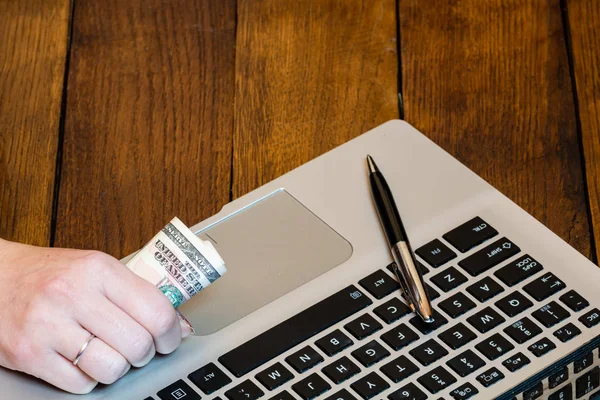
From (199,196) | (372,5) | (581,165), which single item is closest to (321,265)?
(199,196)

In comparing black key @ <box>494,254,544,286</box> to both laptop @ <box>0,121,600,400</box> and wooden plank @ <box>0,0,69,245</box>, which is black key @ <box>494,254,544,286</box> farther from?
wooden plank @ <box>0,0,69,245</box>

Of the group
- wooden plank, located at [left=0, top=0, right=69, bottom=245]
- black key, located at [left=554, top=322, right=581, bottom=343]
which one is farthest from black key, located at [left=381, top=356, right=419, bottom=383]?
wooden plank, located at [left=0, top=0, right=69, bottom=245]

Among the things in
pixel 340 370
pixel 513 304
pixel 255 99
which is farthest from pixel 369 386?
pixel 255 99

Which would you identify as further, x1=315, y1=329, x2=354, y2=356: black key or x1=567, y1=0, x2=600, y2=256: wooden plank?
x1=567, y1=0, x2=600, y2=256: wooden plank

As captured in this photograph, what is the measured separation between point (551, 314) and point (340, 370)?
6.1 inches

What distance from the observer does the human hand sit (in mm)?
666

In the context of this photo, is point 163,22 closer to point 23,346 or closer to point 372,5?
point 372,5

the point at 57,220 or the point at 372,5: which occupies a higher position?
the point at 372,5

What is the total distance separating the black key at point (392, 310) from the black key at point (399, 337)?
0.04 ft

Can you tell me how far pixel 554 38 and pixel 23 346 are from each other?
65 centimetres

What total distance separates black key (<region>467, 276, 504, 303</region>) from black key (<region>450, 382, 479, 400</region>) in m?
0.07

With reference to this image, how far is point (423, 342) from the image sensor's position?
679mm

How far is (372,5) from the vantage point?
3.52 ft

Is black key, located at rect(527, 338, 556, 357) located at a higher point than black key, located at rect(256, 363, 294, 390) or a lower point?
higher
